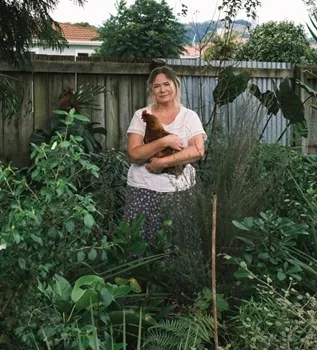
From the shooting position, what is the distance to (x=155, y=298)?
412cm

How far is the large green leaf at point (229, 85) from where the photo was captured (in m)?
7.91

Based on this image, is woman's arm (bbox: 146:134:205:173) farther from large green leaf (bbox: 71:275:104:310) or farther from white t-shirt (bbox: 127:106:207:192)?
large green leaf (bbox: 71:275:104:310)

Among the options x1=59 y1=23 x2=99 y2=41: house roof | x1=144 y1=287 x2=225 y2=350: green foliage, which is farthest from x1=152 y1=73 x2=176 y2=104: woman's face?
x1=59 y1=23 x2=99 y2=41: house roof

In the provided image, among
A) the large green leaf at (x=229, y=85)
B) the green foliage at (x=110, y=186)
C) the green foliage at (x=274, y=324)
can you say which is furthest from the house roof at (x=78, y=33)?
the green foliage at (x=274, y=324)

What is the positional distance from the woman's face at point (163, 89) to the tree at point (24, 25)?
4.04 ft

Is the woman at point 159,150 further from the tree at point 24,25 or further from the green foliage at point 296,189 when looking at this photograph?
the tree at point 24,25

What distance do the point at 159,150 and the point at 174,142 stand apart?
0.39 feet

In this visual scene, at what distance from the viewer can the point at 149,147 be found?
203 inches

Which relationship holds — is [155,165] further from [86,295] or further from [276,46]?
[276,46]

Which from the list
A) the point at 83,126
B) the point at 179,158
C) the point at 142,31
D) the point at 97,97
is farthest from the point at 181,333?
the point at 142,31

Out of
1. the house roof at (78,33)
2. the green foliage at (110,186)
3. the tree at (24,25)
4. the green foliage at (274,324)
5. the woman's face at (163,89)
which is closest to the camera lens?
the green foliage at (274,324)

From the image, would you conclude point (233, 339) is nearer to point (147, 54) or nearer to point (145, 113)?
point (145, 113)

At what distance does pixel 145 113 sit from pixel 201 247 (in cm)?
134

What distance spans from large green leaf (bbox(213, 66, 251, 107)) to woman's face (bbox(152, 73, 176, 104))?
2564mm
